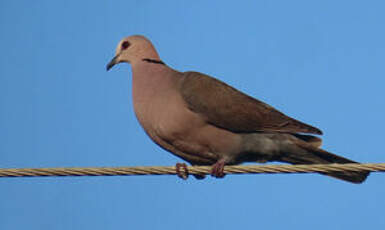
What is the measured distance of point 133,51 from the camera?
21.0 ft

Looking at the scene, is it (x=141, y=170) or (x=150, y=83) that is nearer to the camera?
(x=141, y=170)

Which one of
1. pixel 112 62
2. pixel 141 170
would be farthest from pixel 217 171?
pixel 112 62

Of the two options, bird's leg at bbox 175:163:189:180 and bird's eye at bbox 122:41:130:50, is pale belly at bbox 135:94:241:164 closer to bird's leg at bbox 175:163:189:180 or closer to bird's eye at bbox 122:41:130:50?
bird's leg at bbox 175:163:189:180

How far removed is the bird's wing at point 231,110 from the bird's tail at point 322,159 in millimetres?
180

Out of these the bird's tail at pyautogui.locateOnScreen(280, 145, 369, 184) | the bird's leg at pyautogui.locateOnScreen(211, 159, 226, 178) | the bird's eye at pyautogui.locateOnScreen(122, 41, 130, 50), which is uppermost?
the bird's eye at pyautogui.locateOnScreen(122, 41, 130, 50)

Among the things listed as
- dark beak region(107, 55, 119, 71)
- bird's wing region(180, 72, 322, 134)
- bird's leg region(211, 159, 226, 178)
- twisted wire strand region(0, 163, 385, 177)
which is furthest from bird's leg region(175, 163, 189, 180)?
dark beak region(107, 55, 119, 71)

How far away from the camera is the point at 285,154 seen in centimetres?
577

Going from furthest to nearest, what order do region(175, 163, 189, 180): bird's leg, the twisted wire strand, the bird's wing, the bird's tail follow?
the bird's wing
the bird's tail
region(175, 163, 189, 180): bird's leg
the twisted wire strand

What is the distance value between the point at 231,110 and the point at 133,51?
1211mm

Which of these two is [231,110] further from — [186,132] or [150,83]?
[150,83]

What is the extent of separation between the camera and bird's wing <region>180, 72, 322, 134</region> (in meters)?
5.68

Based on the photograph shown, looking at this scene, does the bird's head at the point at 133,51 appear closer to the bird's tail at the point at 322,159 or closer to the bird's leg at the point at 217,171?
the bird's leg at the point at 217,171

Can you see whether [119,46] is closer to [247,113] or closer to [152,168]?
[247,113]

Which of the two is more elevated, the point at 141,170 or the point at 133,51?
the point at 133,51
